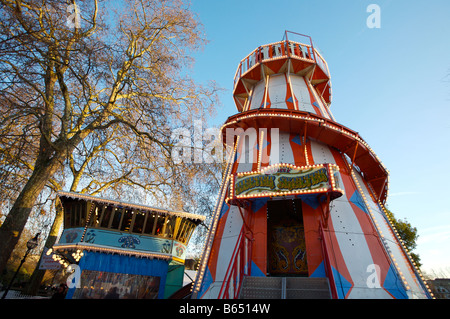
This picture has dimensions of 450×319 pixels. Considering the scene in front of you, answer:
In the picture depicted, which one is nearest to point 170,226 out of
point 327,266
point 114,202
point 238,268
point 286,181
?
point 114,202

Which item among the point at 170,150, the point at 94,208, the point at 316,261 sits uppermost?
the point at 170,150

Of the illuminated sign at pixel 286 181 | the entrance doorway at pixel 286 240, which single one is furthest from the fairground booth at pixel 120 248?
the illuminated sign at pixel 286 181

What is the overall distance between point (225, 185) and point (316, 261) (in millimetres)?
5984

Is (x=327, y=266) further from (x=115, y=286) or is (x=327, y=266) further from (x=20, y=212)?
(x=20, y=212)

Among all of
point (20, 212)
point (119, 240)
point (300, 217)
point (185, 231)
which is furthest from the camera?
point (185, 231)

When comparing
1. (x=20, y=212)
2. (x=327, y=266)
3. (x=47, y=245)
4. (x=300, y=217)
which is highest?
(x=300, y=217)

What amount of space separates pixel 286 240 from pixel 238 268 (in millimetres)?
4165

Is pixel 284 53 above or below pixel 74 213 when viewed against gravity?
above

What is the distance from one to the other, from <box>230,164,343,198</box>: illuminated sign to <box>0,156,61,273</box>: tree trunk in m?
6.49

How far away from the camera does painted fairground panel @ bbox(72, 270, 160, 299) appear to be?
37.9 feet

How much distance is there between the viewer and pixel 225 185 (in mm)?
13266

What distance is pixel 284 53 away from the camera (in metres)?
16.5
